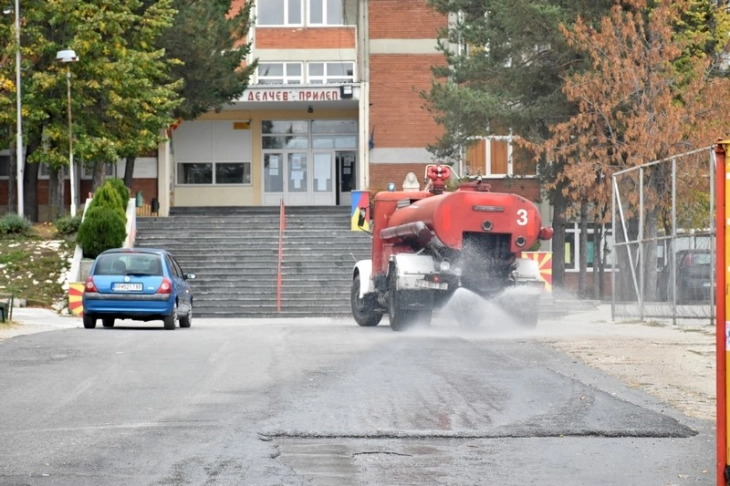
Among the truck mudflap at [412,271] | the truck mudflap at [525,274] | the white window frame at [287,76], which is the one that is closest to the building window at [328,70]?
the white window frame at [287,76]

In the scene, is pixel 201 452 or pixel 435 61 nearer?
pixel 201 452

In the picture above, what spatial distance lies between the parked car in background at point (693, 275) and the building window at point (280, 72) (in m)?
36.9

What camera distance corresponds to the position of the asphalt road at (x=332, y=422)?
886 centimetres

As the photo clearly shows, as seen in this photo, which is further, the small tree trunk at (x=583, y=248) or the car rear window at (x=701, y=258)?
the small tree trunk at (x=583, y=248)

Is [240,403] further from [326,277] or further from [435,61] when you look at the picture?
[435,61]

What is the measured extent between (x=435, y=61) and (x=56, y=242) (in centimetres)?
2463

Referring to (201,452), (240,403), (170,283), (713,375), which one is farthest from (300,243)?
(201,452)

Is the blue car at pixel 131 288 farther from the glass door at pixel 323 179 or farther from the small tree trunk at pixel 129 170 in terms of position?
the glass door at pixel 323 179

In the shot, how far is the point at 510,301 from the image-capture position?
24.6 m

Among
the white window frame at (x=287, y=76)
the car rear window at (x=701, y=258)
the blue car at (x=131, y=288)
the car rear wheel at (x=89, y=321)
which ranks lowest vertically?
the car rear wheel at (x=89, y=321)

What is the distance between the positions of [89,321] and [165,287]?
147 centimetres

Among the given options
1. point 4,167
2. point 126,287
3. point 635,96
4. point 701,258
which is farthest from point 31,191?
point 701,258

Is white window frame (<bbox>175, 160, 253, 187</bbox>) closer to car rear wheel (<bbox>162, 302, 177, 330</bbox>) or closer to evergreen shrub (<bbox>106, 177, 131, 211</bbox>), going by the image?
evergreen shrub (<bbox>106, 177, 131, 211</bbox>)

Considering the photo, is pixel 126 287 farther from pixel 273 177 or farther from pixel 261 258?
pixel 273 177
